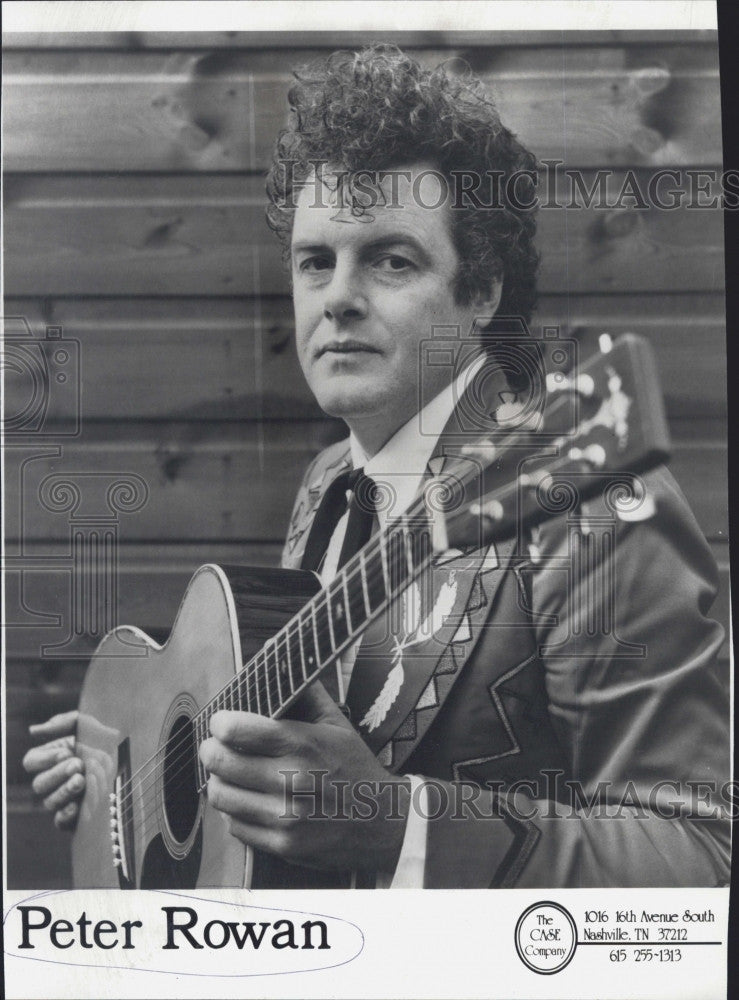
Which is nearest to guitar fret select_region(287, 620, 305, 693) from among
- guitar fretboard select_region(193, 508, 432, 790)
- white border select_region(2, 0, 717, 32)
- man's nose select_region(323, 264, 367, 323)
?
guitar fretboard select_region(193, 508, 432, 790)

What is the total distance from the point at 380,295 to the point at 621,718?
0.90 metres

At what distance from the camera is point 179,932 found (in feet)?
6.59

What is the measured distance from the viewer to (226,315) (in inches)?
79.0

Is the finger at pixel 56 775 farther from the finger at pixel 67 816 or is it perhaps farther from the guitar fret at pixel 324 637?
the guitar fret at pixel 324 637

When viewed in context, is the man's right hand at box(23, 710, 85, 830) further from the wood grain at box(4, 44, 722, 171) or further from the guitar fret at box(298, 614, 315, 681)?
the wood grain at box(4, 44, 722, 171)

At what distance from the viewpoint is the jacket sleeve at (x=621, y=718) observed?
1.94m

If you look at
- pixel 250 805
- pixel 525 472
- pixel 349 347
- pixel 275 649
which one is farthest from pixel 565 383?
pixel 250 805

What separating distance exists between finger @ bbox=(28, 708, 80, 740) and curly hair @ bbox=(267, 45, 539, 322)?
0.98 m

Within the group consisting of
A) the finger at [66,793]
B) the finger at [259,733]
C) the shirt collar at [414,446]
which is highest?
the shirt collar at [414,446]

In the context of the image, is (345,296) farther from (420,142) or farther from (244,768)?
(244,768)

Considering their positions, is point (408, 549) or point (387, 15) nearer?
point (408, 549)

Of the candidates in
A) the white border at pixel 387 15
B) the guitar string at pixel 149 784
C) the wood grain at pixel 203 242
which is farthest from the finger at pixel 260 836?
the white border at pixel 387 15

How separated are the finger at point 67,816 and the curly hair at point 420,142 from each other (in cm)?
114

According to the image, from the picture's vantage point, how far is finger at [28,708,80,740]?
2029mm
